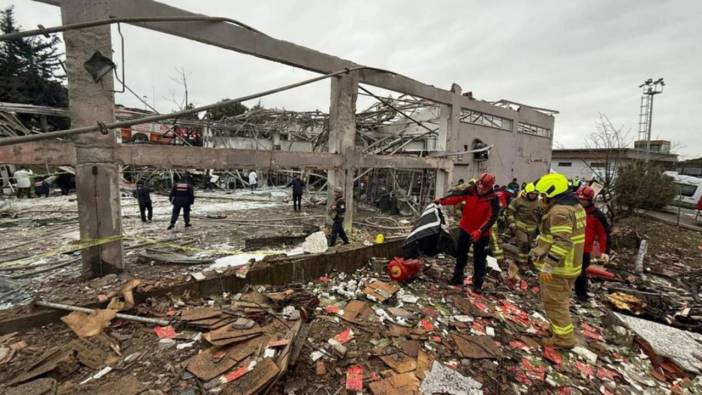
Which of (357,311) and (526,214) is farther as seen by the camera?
(526,214)

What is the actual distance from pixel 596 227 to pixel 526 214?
1028 millimetres

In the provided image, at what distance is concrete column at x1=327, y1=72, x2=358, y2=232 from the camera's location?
762 cm

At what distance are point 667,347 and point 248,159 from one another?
6922mm

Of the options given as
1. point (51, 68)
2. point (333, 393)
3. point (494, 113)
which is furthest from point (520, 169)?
point (51, 68)

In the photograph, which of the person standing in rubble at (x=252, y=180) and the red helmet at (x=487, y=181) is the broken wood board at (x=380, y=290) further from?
the person standing in rubble at (x=252, y=180)

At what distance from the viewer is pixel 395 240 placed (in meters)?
5.77

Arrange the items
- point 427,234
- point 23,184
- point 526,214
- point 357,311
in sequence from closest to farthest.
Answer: point 357,311
point 427,234
point 526,214
point 23,184

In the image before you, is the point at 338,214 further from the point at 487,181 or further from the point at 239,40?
the point at 239,40

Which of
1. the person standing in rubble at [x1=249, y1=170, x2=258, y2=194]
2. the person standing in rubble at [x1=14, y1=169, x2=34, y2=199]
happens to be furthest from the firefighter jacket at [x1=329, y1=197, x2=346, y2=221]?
the person standing in rubble at [x1=14, y1=169, x2=34, y2=199]

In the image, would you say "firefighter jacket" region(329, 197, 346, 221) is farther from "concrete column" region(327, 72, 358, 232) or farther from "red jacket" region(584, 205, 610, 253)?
"red jacket" region(584, 205, 610, 253)

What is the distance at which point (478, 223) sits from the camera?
4457 millimetres

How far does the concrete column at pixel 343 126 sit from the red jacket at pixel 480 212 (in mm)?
3921

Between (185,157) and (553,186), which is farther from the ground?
(185,157)

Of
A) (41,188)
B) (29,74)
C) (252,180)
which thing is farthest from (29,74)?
(252,180)
